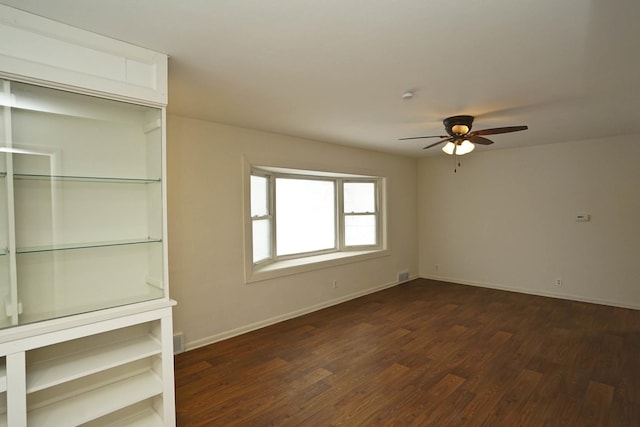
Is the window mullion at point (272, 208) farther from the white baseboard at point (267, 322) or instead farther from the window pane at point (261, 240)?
the white baseboard at point (267, 322)

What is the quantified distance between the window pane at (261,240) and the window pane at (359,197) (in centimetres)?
169

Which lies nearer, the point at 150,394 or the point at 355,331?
the point at 150,394

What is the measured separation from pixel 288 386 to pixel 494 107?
3.18m

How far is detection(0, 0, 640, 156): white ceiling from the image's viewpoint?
5.18 feet

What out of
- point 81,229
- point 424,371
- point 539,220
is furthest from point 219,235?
point 539,220

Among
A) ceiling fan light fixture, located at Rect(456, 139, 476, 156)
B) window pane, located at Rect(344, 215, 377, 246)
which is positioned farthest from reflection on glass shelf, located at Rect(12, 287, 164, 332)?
window pane, located at Rect(344, 215, 377, 246)

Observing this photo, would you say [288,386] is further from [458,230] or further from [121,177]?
[458,230]

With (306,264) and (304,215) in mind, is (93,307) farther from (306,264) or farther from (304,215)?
(304,215)

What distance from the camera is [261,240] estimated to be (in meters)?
4.61

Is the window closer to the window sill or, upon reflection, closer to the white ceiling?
the window sill

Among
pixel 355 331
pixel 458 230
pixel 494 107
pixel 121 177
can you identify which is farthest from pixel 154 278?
pixel 458 230

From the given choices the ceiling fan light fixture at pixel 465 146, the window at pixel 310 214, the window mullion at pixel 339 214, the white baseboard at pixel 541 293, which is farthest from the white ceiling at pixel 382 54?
the white baseboard at pixel 541 293

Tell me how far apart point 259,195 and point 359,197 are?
6.89 feet

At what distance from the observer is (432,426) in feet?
7.38
